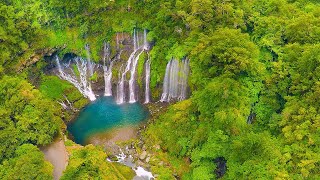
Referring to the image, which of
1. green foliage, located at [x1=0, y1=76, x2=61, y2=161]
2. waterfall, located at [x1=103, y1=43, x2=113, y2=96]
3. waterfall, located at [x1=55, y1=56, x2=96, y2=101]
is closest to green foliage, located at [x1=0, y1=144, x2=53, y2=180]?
green foliage, located at [x1=0, y1=76, x2=61, y2=161]

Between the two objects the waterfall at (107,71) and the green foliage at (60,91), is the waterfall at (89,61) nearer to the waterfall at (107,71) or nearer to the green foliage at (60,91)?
the waterfall at (107,71)

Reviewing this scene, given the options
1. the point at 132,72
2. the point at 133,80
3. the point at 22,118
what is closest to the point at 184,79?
the point at 133,80

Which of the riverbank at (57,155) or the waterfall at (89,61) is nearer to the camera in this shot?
the riverbank at (57,155)

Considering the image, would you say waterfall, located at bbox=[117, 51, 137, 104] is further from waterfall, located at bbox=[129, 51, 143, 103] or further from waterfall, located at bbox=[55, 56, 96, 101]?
waterfall, located at bbox=[55, 56, 96, 101]

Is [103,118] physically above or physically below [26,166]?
below

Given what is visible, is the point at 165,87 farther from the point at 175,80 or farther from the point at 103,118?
the point at 103,118

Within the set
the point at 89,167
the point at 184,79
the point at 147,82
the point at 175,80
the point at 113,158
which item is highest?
the point at 184,79

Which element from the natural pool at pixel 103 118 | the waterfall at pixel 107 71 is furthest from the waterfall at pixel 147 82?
the waterfall at pixel 107 71
